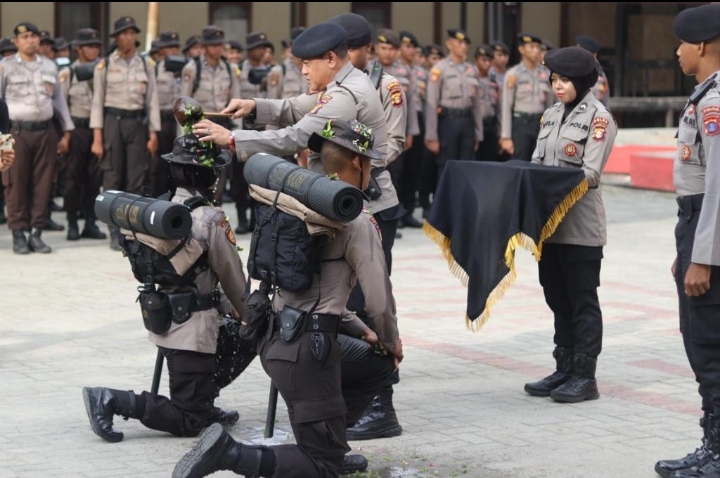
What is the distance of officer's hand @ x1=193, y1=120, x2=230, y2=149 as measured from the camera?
19.4 ft

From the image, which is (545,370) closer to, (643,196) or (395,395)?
(395,395)

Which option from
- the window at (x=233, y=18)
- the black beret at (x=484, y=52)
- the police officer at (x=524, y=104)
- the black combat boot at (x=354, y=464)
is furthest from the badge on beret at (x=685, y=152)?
the window at (x=233, y=18)

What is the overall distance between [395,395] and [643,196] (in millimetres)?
11341

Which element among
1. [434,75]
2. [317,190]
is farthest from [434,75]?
[317,190]

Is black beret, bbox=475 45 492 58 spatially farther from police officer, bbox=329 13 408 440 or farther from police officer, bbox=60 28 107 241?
police officer, bbox=329 13 408 440

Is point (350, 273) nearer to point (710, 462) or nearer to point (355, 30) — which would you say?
point (710, 462)

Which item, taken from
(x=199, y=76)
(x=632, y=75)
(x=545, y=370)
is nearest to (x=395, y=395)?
(x=545, y=370)

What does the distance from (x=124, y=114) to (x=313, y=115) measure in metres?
7.28

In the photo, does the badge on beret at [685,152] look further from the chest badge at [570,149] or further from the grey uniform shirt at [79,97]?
the grey uniform shirt at [79,97]

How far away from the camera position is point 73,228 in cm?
1389

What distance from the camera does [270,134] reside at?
6.07 m

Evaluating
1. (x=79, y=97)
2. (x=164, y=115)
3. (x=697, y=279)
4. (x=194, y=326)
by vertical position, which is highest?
(x=79, y=97)

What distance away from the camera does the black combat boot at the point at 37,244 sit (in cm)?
1287

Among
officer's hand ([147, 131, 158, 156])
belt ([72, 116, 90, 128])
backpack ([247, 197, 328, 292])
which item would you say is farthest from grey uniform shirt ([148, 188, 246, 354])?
belt ([72, 116, 90, 128])
